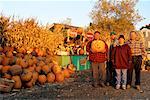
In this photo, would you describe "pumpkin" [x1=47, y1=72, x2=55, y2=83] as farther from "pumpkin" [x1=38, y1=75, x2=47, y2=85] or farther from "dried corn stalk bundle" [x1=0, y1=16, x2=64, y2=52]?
"dried corn stalk bundle" [x1=0, y1=16, x2=64, y2=52]

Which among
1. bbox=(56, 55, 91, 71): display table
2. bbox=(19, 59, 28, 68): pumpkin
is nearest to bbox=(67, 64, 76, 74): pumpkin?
bbox=(56, 55, 91, 71): display table

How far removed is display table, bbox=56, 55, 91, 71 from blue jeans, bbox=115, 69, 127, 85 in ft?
24.9

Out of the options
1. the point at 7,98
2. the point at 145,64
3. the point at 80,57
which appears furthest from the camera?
the point at 145,64

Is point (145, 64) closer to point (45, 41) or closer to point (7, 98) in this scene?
point (45, 41)

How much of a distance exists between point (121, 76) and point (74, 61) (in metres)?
9.51

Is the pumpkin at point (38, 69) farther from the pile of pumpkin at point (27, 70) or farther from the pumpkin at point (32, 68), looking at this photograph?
the pumpkin at point (32, 68)

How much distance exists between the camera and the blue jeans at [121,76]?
496 inches

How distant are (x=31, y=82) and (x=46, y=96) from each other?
295cm

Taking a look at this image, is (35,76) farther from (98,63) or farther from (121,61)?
(121,61)

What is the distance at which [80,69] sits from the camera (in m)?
23.1

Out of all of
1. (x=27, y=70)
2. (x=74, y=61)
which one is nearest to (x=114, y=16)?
(x=74, y=61)

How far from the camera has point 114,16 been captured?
51.0 meters

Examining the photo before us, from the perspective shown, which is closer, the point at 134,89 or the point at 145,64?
the point at 134,89

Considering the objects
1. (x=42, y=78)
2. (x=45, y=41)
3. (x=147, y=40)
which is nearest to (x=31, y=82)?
(x=42, y=78)
